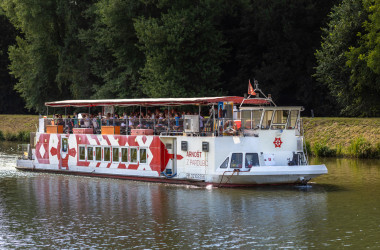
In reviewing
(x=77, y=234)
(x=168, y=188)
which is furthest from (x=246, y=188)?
(x=77, y=234)

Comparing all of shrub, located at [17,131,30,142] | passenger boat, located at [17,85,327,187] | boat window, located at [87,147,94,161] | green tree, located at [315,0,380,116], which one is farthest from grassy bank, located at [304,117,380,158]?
shrub, located at [17,131,30,142]

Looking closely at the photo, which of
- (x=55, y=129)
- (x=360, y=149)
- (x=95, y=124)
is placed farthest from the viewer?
(x=360, y=149)

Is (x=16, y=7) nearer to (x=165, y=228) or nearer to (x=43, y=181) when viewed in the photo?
(x=43, y=181)

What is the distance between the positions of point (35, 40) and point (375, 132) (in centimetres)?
4187

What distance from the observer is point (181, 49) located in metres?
63.7

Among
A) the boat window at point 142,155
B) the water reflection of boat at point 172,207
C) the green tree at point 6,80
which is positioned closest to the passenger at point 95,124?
the boat window at point 142,155

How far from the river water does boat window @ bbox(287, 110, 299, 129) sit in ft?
11.0

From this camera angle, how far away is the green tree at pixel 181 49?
205 ft

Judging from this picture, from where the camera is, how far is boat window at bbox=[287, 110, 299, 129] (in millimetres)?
36250

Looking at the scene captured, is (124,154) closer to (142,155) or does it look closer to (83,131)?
(142,155)

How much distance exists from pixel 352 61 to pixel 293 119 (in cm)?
1768

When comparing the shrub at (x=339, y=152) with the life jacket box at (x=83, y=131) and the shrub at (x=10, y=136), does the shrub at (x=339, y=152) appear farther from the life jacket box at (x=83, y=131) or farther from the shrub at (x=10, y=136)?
the shrub at (x=10, y=136)

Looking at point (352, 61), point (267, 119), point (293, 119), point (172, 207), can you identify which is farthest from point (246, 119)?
point (352, 61)

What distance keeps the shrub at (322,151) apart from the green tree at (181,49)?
14162mm
